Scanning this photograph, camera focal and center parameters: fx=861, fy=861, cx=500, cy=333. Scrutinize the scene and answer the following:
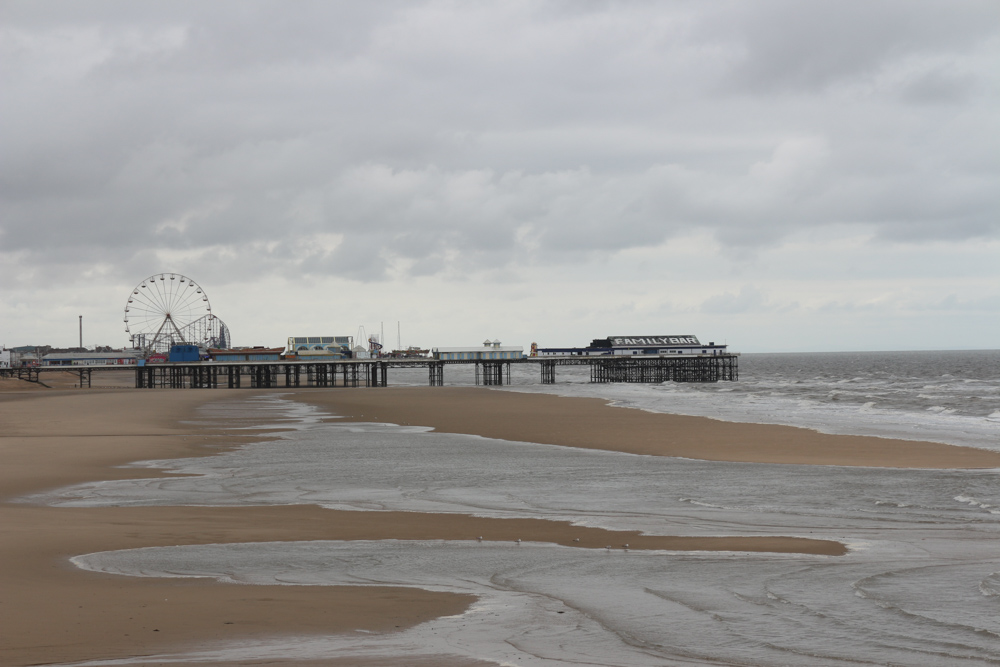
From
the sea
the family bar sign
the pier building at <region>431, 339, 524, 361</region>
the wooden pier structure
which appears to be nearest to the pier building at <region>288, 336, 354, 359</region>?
the wooden pier structure

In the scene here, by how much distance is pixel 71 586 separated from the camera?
336 inches

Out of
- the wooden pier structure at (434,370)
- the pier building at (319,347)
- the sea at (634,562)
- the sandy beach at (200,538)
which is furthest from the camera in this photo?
the pier building at (319,347)

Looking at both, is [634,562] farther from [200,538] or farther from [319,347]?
[319,347]

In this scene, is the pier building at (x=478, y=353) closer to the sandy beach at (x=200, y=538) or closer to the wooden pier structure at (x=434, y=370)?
the wooden pier structure at (x=434, y=370)

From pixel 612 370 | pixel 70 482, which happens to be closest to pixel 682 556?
pixel 70 482

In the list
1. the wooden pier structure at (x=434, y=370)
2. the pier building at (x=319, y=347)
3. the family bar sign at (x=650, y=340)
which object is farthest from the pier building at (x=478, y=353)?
the family bar sign at (x=650, y=340)

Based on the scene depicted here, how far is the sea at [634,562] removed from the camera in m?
6.82

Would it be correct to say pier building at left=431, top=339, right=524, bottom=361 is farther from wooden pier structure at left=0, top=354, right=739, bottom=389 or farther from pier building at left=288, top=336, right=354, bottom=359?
pier building at left=288, top=336, right=354, bottom=359

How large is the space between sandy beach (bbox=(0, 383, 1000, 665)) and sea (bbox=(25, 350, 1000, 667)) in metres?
0.45

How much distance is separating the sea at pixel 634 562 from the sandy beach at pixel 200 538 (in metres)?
0.45

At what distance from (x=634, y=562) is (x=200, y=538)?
5.77m

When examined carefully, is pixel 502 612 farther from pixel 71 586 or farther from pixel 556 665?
pixel 71 586

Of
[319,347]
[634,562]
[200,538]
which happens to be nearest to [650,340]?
[319,347]

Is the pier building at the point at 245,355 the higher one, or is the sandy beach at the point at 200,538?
the pier building at the point at 245,355
